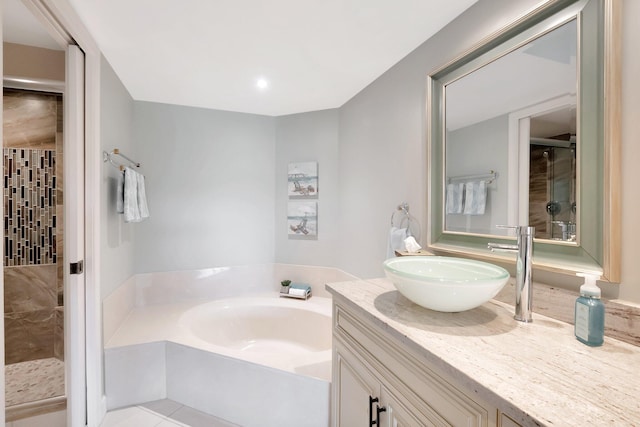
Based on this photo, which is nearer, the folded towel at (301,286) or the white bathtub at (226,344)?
the white bathtub at (226,344)

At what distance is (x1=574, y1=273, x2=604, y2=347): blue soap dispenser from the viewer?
2.53ft

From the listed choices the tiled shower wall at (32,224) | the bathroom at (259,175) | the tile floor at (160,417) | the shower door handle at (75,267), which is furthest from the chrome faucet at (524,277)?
the tiled shower wall at (32,224)

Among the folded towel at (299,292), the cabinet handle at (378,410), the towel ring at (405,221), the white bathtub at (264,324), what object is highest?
the towel ring at (405,221)

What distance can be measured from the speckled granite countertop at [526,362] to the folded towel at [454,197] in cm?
52

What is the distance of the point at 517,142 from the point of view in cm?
116

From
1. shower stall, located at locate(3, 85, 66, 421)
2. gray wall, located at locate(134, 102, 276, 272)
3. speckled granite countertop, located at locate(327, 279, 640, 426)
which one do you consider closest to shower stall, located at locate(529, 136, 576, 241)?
speckled granite countertop, located at locate(327, 279, 640, 426)

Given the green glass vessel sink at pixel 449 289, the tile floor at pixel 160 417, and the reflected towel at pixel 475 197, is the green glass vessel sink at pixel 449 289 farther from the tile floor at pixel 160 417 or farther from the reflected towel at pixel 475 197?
the tile floor at pixel 160 417

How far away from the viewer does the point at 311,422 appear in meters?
1.59

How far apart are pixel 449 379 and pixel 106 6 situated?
2046 mm

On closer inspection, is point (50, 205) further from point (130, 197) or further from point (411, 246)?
point (411, 246)

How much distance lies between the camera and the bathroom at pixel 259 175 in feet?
6.11

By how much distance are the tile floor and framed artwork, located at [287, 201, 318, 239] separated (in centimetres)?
156

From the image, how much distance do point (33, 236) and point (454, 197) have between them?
2786 millimetres

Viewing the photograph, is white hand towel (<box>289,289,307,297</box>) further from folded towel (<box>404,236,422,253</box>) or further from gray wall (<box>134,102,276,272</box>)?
folded towel (<box>404,236,422,253</box>)
